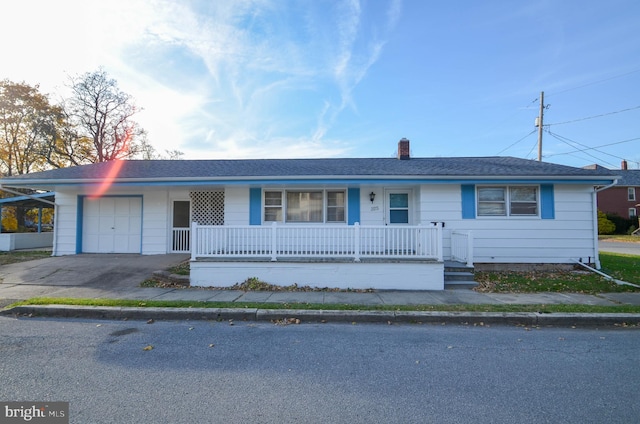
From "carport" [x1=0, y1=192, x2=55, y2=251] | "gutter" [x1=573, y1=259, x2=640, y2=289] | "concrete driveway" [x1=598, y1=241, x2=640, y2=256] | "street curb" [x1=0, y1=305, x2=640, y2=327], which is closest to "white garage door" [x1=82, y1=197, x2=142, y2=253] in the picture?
"carport" [x1=0, y1=192, x2=55, y2=251]

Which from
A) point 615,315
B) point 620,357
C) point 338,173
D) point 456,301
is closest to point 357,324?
point 456,301

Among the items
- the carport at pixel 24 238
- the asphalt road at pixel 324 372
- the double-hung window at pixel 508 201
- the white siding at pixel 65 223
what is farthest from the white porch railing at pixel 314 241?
the carport at pixel 24 238

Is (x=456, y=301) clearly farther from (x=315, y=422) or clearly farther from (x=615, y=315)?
(x=315, y=422)

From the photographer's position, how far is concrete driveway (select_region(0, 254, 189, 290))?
827 centimetres

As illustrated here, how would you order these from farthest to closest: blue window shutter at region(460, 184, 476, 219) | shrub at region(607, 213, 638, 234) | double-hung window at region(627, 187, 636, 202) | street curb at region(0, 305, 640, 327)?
double-hung window at region(627, 187, 636, 202) → shrub at region(607, 213, 638, 234) → blue window shutter at region(460, 184, 476, 219) → street curb at region(0, 305, 640, 327)

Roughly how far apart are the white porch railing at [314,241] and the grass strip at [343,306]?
212cm

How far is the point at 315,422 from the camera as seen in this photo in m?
2.64

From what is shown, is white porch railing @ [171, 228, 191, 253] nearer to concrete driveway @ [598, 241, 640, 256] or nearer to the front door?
the front door

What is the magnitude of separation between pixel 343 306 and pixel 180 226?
8.73 meters

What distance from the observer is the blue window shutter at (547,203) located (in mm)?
9859

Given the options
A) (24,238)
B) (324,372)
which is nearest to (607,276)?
(324,372)

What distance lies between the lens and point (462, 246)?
909 centimetres

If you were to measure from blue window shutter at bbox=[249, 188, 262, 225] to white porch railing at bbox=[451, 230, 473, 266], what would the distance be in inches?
253

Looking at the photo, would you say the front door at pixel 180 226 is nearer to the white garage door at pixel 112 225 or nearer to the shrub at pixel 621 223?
the white garage door at pixel 112 225
